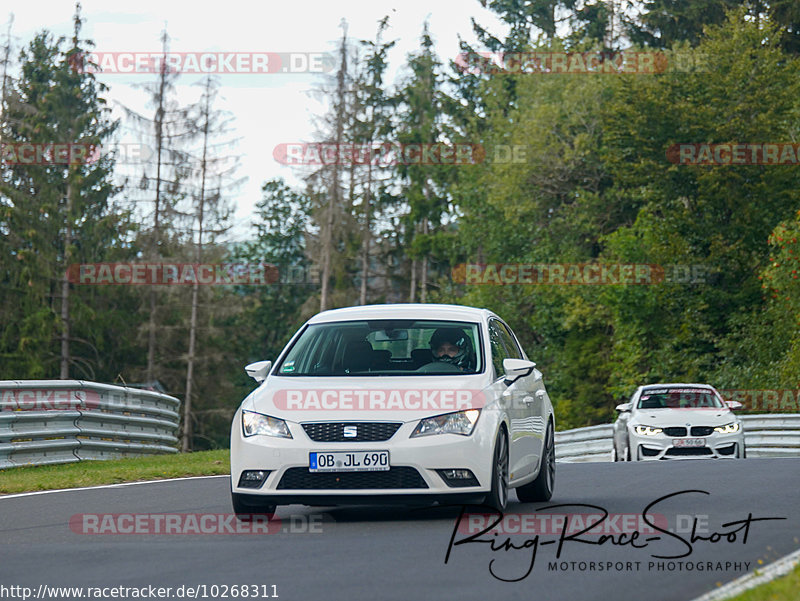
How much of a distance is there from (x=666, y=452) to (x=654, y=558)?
13495mm

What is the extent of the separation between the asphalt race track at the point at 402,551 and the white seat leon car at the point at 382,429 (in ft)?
0.93

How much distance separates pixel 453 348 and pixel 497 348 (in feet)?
2.13

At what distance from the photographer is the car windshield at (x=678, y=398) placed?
75.4ft

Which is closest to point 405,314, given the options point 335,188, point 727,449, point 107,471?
point 107,471

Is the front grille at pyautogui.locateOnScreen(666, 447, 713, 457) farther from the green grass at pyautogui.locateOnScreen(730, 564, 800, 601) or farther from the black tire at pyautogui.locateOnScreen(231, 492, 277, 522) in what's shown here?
the green grass at pyautogui.locateOnScreen(730, 564, 800, 601)

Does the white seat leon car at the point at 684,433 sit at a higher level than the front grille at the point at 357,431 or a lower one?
lower

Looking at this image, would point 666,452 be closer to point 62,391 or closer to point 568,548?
point 62,391

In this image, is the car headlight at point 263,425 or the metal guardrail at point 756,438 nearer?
the car headlight at point 263,425

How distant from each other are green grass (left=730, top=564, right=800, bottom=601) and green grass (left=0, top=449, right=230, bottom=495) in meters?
9.13

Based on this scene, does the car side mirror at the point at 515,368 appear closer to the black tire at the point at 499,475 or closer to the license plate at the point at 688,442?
the black tire at the point at 499,475

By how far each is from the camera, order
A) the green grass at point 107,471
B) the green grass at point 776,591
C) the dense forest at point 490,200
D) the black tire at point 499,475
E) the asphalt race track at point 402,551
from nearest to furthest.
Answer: the green grass at point 776,591 → the asphalt race track at point 402,551 → the black tire at point 499,475 → the green grass at point 107,471 → the dense forest at point 490,200

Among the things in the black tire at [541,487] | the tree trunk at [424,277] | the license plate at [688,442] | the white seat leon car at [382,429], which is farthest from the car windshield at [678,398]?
the tree trunk at [424,277]

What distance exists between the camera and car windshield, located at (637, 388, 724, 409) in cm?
2297

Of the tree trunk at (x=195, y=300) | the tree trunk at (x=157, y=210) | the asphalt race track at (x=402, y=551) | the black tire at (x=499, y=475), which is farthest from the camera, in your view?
the tree trunk at (x=195, y=300)
